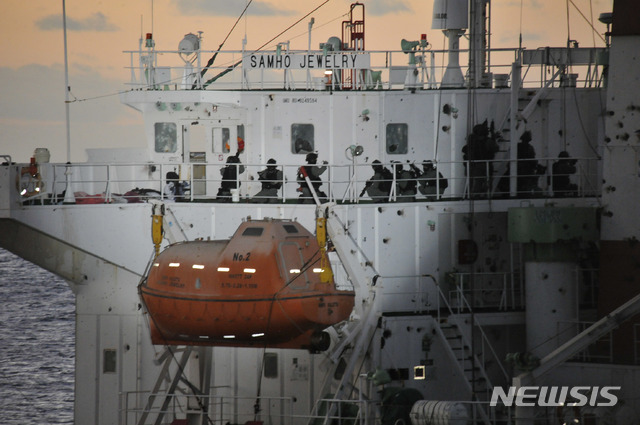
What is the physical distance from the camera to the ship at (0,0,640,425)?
87.4ft

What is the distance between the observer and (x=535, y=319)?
1154 inches

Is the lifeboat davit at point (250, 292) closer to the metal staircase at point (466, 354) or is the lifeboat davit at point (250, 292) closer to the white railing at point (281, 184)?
the white railing at point (281, 184)

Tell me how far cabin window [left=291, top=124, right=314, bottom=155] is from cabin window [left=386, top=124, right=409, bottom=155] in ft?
6.37

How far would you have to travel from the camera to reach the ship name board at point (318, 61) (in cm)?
3086

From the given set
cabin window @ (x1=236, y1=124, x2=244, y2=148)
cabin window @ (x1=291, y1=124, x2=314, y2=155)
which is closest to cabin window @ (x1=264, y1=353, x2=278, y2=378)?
cabin window @ (x1=291, y1=124, x2=314, y2=155)

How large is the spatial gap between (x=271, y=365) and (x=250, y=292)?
11.5 ft

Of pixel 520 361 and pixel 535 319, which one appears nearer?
pixel 520 361

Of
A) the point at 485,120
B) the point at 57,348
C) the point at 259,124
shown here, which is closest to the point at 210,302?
the point at 259,124

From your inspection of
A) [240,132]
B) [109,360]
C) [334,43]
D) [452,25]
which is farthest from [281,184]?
[452,25]

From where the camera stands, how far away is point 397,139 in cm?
3112

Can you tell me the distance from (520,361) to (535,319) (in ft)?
14.4

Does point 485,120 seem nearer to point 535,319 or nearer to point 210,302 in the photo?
point 535,319

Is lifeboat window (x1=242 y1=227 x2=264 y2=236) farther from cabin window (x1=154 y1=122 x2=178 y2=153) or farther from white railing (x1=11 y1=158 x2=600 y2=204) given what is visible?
cabin window (x1=154 y1=122 x2=178 y2=153)

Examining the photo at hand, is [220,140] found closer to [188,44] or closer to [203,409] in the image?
[188,44]
